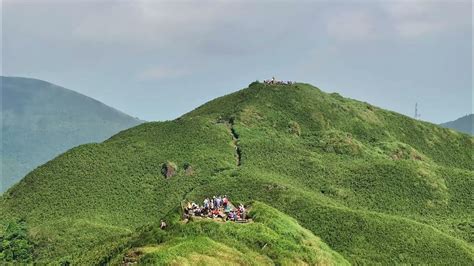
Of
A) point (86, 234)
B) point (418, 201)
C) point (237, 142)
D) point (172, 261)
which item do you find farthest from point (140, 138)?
point (172, 261)

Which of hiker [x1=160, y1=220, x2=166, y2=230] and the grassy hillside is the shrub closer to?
the grassy hillside

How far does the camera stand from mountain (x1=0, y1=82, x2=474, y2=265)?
210 ft

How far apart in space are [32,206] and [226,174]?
42.2 m

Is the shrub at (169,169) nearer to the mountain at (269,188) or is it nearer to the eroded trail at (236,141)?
the mountain at (269,188)

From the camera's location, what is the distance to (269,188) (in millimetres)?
115000

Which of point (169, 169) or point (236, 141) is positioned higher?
point (236, 141)

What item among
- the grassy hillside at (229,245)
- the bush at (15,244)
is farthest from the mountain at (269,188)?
the bush at (15,244)

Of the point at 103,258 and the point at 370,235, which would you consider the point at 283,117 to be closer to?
the point at 370,235

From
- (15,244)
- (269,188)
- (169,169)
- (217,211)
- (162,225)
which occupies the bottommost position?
(15,244)

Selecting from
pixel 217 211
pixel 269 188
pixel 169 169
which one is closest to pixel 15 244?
pixel 169 169

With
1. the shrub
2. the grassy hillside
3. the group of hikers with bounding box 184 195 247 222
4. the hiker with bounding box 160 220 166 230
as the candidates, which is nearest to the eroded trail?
the shrub

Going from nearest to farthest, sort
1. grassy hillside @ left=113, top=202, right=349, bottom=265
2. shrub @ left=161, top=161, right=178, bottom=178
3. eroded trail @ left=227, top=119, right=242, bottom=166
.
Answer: grassy hillside @ left=113, top=202, right=349, bottom=265, shrub @ left=161, top=161, right=178, bottom=178, eroded trail @ left=227, top=119, right=242, bottom=166

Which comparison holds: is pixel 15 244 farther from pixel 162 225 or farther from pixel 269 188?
pixel 162 225

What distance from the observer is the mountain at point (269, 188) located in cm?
6391
